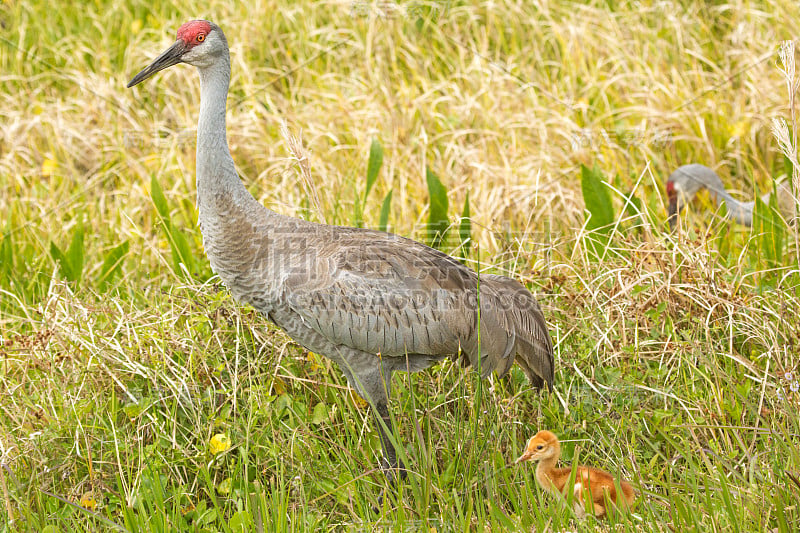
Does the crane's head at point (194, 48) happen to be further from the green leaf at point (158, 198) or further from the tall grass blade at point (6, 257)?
the tall grass blade at point (6, 257)

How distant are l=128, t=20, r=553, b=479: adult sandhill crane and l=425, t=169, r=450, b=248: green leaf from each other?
44.4 inches

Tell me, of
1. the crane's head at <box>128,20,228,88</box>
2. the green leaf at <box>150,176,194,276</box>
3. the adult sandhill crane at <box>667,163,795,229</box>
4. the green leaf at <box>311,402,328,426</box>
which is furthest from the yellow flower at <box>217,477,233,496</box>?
the adult sandhill crane at <box>667,163,795,229</box>

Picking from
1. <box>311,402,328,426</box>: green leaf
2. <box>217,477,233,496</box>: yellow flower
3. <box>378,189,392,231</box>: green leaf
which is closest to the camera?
<box>217,477,233,496</box>: yellow flower

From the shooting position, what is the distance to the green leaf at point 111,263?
482cm

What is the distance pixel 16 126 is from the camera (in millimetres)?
6363

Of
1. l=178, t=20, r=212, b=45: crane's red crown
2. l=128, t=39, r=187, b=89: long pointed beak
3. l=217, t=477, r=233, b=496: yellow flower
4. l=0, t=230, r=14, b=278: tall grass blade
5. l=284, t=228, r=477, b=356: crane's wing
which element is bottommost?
l=217, t=477, r=233, b=496: yellow flower

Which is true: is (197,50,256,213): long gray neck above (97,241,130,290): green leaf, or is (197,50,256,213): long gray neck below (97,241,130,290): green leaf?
above

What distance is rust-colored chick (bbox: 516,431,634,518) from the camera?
2.99 m

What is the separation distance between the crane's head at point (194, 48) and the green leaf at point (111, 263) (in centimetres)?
165

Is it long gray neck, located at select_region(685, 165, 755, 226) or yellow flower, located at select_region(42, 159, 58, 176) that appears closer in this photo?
long gray neck, located at select_region(685, 165, 755, 226)

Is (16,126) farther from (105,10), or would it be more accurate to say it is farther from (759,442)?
(759,442)

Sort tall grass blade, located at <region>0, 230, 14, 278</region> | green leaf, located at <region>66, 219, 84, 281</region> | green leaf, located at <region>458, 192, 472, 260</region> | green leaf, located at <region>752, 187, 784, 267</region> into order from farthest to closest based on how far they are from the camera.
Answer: tall grass blade, located at <region>0, 230, 14, 278</region>
green leaf, located at <region>66, 219, 84, 281</region>
green leaf, located at <region>458, 192, 472, 260</region>
green leaf, located at <region>752, 187, 784, 267</region>

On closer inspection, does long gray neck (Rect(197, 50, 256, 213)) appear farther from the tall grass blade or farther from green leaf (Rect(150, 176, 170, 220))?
the tall grass blade

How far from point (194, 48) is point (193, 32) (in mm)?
60
